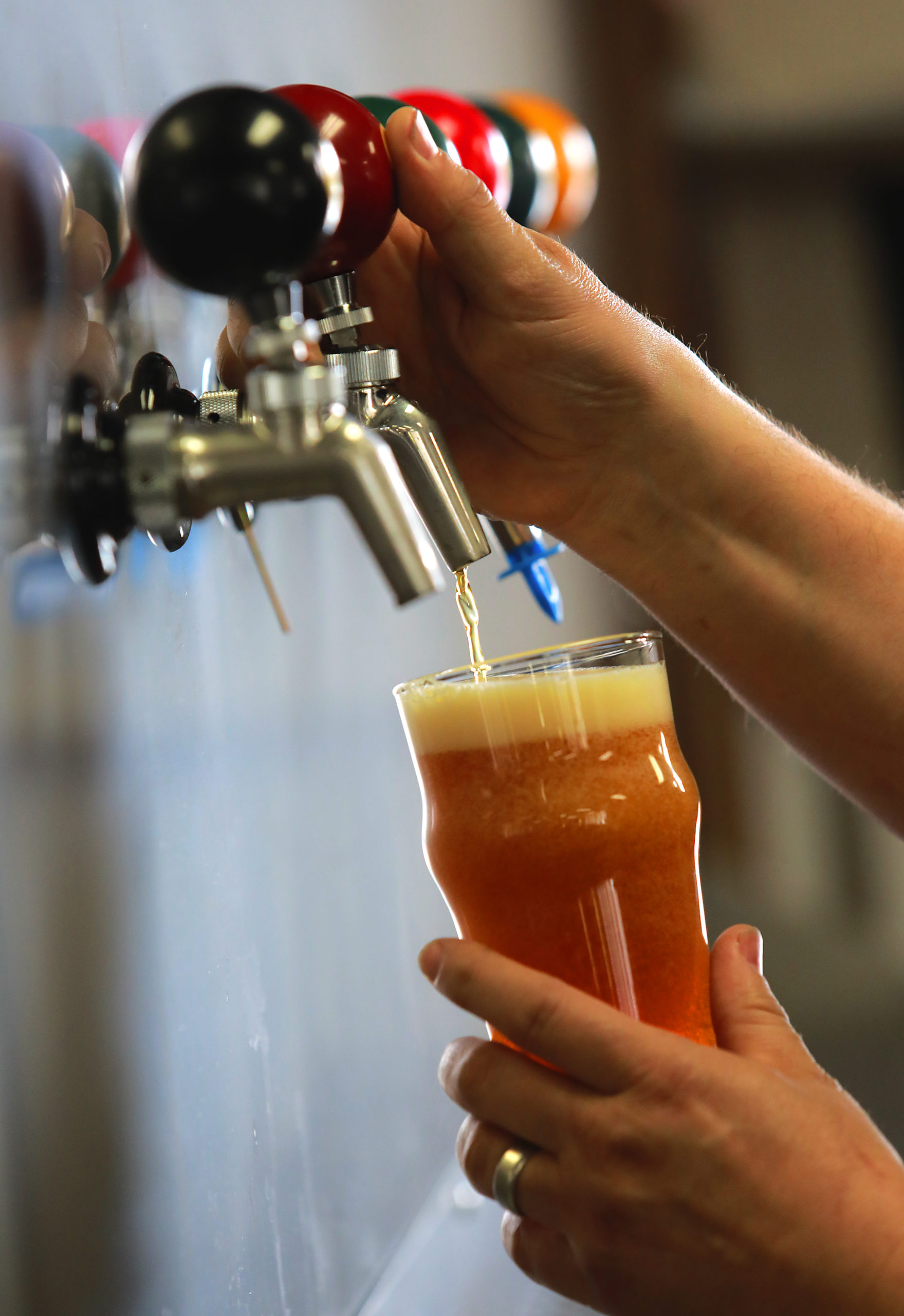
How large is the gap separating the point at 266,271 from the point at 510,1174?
0.42m


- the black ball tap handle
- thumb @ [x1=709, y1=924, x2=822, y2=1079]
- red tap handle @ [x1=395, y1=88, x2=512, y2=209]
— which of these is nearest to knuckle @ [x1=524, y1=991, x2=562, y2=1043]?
thumb @ [x1=709, y1=924, x2=822, y2=1079]

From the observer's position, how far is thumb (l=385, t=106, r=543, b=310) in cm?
60

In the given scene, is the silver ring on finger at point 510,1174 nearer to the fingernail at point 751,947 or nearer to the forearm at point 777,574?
the fingernail at point 751,947

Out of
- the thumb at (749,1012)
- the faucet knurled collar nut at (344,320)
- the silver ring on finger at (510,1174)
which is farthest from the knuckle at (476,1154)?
the faucet knurled collar nut at (344,320)

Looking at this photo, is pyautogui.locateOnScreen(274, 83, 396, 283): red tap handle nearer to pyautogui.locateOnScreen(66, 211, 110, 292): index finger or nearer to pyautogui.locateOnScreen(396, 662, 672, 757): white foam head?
pyautogui.locateOnScreen(66, 211, 110, 292): index finger

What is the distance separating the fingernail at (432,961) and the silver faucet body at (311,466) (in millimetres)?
229

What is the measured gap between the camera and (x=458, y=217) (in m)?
0.63

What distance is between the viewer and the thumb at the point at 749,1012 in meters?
0.61

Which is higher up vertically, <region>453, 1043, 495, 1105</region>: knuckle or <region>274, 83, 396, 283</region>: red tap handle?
<region>274, 83, 396, 283</region>: red tap handle

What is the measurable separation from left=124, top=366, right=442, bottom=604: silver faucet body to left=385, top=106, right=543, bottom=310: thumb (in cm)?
22

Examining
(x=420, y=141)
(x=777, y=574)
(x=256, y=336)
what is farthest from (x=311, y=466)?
(x=777, y=574)

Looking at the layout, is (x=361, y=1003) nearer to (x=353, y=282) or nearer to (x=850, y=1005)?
(x=353, y=282)

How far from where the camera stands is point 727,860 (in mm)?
2650

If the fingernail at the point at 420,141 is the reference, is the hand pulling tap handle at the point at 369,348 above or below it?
below
